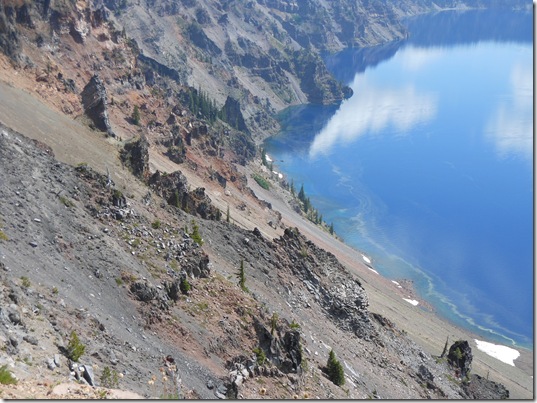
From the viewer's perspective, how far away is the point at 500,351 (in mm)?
134125

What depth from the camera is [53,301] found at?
38.2 meters

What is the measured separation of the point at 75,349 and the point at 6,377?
832 cm

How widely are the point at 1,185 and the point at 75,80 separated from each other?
7963 centimetres

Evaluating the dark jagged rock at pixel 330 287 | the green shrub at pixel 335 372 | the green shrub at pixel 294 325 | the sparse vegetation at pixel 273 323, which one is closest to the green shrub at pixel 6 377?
the sparse vegetation at pixel 273 323

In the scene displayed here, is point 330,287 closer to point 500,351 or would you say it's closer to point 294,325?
point 294,325

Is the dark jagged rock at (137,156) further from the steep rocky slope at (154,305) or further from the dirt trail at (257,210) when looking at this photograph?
the steep rocky slope at (154,305)

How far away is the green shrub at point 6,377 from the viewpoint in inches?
972

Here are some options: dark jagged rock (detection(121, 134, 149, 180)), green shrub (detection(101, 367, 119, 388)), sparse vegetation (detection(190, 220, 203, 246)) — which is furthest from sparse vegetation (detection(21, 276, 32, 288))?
dark jagged rock (detection(121, 134, 149, 180))

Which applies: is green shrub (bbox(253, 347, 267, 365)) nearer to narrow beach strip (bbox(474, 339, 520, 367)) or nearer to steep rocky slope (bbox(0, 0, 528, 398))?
steep rocky slope (bbox(0, 0, 528, 398))

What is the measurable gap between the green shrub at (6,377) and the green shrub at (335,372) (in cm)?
3624

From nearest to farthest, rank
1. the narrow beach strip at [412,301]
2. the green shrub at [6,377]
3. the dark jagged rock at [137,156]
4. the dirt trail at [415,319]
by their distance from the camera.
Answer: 1. the green shrub at [6,377]
2. the dark jagged rock at [137,156]
3. the dirt trail at [415,319]
4. the narrow beach strip at [412,301]

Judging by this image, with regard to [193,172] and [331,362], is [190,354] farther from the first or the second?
[193,172]

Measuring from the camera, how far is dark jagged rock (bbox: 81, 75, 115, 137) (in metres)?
103

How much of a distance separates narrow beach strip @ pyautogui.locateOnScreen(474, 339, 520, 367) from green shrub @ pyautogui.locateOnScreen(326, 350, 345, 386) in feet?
284
